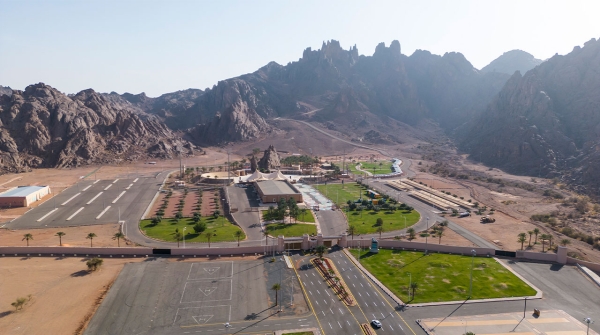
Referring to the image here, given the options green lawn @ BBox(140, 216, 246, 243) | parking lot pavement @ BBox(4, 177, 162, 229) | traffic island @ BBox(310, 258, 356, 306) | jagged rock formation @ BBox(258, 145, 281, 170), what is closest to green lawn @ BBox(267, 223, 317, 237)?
green lawn @ BBox(140, 216, 246, 243)

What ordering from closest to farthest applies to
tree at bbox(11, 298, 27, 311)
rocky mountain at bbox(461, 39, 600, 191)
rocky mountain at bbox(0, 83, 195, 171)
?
tree at bbox(11, 298, 27, 311) → rocky mountain at bbox(461, 39, 600, 191) → rocky mountain at bbox(0, 83, 195, 171)

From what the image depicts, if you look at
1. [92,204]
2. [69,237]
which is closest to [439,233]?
[69,237]

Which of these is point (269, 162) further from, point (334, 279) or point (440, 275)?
point (440, 275)

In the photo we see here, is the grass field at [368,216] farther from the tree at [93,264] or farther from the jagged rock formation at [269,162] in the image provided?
the tree at [93,264]

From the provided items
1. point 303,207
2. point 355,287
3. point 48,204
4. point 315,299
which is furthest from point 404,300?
point 48,204

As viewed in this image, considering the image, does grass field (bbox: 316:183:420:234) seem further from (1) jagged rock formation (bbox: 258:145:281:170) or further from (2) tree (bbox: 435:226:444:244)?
(1) jagged rock formation (bbox: 258:145:281:170)

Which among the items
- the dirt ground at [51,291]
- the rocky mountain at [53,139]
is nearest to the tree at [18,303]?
the dirt ground at [51,291]
